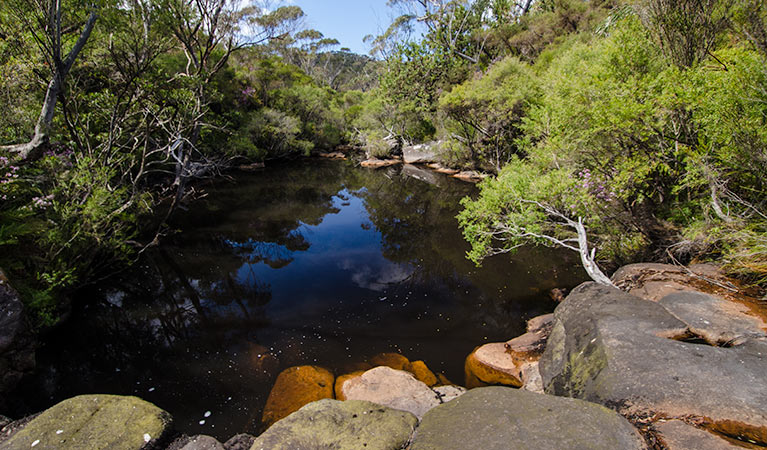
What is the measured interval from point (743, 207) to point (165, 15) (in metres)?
15.6

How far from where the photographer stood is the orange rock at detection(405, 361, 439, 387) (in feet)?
22.0

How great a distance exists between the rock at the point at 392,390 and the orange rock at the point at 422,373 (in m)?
0.50

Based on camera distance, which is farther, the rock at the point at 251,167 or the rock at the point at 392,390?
the rock at the point at 251,167

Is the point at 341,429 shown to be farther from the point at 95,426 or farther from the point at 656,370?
the point at 656,370

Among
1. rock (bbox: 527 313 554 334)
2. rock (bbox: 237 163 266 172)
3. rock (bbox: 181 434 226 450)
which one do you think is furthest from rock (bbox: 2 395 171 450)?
rock (bbox: 237 163 266 172)

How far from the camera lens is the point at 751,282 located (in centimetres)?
570

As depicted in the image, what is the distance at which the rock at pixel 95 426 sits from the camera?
335 centimetres

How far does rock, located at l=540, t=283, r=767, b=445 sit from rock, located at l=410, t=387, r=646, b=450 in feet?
2.51

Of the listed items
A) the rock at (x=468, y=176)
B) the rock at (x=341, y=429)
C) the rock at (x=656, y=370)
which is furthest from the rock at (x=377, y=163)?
the rock at (x=341, y=429)

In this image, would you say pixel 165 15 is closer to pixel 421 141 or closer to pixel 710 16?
pixel 710 16

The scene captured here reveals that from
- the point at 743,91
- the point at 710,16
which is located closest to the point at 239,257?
the point at 743,91

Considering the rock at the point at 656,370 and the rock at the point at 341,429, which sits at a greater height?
the rock at the point at 656,370

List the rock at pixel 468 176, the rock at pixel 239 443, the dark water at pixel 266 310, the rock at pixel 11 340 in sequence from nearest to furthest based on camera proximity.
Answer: the rock at pixel 239 443 → the rock at pixel 11 340 → the dark water at pixel 266 310 → the rock at pixel 468 176

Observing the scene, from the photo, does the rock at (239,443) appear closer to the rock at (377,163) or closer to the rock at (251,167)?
the rock at (251,167)
